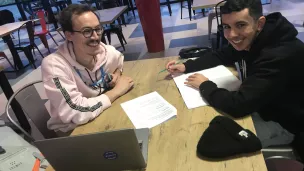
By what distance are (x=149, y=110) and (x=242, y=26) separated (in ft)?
1.89

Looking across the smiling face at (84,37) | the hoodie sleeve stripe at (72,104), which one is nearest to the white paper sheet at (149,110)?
the hoodie sleeve stripe at (72,104)

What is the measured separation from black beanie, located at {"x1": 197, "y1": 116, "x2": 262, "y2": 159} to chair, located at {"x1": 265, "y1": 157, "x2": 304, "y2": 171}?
1.09ft

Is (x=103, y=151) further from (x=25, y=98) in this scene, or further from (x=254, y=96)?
(x=25, y=98)

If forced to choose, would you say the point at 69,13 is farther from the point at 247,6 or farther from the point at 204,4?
the point at 204,4

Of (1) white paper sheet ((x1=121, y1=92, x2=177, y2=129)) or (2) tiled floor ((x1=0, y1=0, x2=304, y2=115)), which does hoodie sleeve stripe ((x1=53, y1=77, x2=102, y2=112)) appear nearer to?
(1) white paper sheet ((x1=121, y1=92, x2=177, y2=129))

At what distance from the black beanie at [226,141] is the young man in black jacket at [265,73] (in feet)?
0.51

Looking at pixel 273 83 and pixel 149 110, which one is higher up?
pixel 273 83

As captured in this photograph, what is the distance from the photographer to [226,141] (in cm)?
83

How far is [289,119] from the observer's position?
46.2 inches

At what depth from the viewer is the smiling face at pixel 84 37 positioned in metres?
1.38

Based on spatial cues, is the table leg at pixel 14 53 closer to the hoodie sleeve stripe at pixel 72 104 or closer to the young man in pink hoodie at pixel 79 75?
the young man in pink hoodie at pixel 79 75

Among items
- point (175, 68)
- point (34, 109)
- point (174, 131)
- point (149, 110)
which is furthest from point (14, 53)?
point (174, 131)

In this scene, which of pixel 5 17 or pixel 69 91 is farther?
pixel 5 17

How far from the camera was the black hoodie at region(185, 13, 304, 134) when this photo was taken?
1019mm
